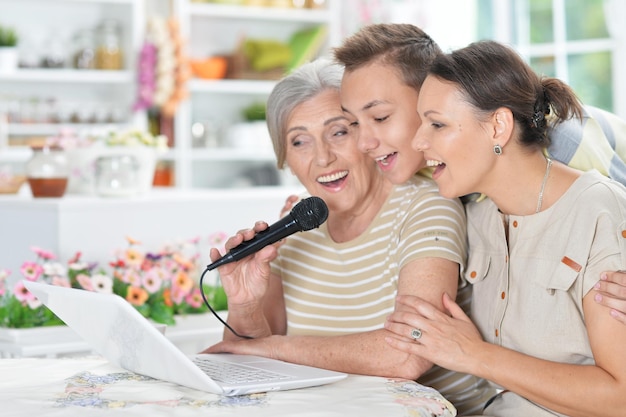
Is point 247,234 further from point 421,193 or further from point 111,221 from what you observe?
point 111,221

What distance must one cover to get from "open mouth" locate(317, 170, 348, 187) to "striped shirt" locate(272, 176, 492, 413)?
0.10 metres

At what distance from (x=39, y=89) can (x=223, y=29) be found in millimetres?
1230

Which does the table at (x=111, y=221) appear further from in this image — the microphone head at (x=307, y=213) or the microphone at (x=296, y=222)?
the microphone head at (x=307, y=213)

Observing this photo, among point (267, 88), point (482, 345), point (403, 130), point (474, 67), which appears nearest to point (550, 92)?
point (474, 67)

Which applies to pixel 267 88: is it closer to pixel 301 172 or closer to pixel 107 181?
pixel 107 181

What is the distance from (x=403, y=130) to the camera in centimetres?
189

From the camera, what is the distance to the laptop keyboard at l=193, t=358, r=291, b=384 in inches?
58.6

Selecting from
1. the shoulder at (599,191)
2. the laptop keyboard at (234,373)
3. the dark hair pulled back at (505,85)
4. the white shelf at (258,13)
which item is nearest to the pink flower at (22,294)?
the laptop keyboard at (234,373)

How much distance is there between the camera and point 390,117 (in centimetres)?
190

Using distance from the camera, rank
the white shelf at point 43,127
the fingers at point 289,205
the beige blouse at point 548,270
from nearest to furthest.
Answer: the beige blouse at point 548,270 < the fingers at point 289,205 < the white shelf at point 43,127

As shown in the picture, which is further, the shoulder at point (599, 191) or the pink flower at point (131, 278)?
the pink flower at point (131, 278)

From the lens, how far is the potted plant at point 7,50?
5129mm

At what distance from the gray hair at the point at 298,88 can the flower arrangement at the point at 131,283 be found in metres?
0.81

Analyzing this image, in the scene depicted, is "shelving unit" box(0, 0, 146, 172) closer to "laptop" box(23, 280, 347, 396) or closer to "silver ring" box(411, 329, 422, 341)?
"laptop" box(23, 280, 347, 396)
